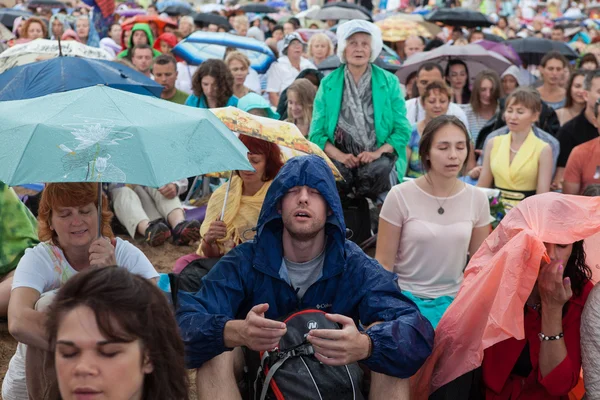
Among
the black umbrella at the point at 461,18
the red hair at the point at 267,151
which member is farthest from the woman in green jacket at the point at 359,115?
the black umbrella at the point at 461,18

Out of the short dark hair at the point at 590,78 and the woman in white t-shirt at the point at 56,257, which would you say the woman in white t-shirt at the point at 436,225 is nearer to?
the woman in white t-shirt at the point at 56,257

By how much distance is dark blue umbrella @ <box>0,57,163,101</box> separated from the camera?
585cm

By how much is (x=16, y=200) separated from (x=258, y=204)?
1.36 meters

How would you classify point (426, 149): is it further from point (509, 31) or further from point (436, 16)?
point (509, 31)

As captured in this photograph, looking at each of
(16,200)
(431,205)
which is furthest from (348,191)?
(16,200)

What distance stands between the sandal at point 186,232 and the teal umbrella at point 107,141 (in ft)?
10.7

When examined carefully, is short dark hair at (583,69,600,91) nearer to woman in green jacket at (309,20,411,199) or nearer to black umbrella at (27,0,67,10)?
woman in green jacket at (309,20,411,199)

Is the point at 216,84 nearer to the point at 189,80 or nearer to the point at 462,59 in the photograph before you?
the point at 189,80

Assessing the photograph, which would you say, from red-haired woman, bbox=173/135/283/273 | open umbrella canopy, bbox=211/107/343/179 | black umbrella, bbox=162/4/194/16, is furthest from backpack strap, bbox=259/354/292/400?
black umbrella, bbox=162/4/194/16

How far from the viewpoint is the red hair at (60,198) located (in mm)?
3648

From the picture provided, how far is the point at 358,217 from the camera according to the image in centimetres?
630

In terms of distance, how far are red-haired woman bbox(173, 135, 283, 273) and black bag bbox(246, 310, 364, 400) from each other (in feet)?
5.26

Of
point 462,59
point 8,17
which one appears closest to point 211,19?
point 8,17

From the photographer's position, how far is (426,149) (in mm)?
4805
